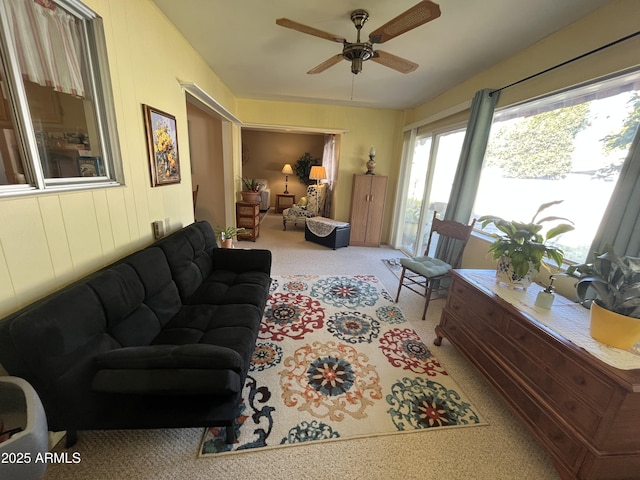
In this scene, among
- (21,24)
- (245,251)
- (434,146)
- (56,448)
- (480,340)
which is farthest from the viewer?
(434,146)

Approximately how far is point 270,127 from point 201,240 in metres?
3.09

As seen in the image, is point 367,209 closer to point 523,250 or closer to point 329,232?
point 329,232

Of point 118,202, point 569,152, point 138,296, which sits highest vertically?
Answer: point 569,152

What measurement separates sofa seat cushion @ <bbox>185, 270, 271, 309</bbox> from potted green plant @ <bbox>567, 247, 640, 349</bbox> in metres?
1.88

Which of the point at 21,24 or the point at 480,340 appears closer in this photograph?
the point at 21,24

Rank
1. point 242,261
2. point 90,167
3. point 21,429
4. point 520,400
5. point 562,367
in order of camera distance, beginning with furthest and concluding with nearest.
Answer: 1. point 242,261
2. point 90,167
3. point 520,400
4. point 562,367
5. point 21,429

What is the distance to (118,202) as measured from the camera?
160cm

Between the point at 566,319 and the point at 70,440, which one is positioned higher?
the point at 566,319

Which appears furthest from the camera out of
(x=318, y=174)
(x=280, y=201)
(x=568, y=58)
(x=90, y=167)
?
(x=280, y=201)

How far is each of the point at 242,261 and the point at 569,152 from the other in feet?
9.26

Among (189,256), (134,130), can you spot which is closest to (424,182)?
(189,256)

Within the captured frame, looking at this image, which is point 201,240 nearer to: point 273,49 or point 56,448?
point 56,448

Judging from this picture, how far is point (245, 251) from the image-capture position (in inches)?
94.8

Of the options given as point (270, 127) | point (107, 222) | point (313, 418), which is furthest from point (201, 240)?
point (270, 127)
